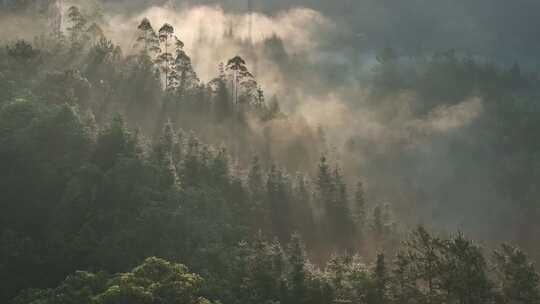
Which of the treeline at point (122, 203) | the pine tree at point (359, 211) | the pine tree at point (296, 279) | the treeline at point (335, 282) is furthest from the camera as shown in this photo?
the pine tree at point (359, 211)

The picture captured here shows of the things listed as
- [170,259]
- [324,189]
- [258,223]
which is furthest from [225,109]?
[170,259]

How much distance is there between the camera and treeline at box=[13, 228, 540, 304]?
64750mm

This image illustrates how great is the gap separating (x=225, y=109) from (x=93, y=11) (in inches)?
2797

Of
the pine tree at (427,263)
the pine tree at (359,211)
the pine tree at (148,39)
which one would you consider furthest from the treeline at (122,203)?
the pine tree at (148,39)

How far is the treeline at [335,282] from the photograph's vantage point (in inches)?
2549

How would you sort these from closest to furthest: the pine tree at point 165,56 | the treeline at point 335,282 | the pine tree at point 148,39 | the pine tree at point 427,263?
the treeline at point 335,282, the pine tree at point 427,263, the pine tree at point 165,56, the pine tree at point 148,39

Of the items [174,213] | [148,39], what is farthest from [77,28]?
[174,213]

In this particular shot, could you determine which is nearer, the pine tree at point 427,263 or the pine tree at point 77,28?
the pine tree at point 427,263

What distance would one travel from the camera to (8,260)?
78312 mm

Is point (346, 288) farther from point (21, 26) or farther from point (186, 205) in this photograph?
point (21, 26)

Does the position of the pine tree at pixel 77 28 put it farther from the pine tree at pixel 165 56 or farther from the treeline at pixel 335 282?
the treeline at pixel 335 282

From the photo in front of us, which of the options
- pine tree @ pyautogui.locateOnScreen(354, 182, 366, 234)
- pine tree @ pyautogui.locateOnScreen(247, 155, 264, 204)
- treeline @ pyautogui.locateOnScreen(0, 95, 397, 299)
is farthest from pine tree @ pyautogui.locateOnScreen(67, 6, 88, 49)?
pine tree @ pyautogui.locateOnScreen(354, 182, 366, 234)

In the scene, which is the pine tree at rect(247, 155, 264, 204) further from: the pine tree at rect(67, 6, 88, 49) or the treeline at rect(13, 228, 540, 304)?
the pine tree at rect(67, 6, 88, 49)

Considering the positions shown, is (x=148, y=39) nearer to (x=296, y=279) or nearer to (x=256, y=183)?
(x=256, y=183)
